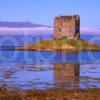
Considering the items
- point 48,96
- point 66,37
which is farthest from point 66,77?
point 66,37

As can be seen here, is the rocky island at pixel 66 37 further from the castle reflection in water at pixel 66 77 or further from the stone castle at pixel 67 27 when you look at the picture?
the castle reflection in water at pixel 66 77

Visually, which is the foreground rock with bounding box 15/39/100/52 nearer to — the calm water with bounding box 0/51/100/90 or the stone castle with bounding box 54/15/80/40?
the stone castle with bounding box 54/15/80/40

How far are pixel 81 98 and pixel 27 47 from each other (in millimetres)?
155110

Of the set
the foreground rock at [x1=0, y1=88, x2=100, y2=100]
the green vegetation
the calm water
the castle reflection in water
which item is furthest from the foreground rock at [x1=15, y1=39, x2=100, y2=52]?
the foreground rock at [x1=0, y1=88, x2=100, y2=100]

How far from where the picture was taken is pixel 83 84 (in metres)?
32.7

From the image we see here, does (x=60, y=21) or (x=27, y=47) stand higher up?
(x=60, y=21)

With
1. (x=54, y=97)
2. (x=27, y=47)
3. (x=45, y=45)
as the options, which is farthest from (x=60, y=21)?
(x=54, y=97)

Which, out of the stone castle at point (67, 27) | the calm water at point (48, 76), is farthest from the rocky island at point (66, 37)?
the calm water at point (48, 76)

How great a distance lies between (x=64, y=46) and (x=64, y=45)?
216cm

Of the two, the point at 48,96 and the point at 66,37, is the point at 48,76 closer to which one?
the point at 48,96

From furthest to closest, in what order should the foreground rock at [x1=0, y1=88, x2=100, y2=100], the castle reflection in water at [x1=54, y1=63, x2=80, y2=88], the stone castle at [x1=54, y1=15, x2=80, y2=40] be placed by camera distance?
the stone castle at [x1=54, y1=15, x2=80, y2=40], the castle reflection in water at [x1=54, y1=63, x2=80, y2=88], the foreground rock at [x1=0, y1=88, x2=100, y2=100]

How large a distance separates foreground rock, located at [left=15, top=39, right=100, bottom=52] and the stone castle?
7.81 ft

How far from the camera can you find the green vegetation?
495 feet

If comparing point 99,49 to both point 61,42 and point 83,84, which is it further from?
point 83,84
